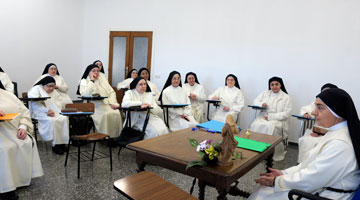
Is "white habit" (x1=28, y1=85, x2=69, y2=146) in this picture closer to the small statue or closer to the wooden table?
the wooden table

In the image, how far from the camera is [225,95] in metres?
5.52

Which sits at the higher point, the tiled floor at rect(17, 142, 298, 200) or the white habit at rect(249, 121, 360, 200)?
the white habit at rect(249, 121, 360, 200)

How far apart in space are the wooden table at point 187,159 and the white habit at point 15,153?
4.89 ft

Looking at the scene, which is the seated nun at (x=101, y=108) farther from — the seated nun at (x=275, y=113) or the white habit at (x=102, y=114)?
the seated nun at (x=275, y=113)

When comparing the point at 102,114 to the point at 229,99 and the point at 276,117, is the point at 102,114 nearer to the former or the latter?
the point at 229,99

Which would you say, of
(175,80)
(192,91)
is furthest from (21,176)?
(192,91)

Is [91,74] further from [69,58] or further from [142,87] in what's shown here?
[69,58]

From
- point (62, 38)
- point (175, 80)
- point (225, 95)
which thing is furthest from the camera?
point (62, 38)

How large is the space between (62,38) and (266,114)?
629 cm

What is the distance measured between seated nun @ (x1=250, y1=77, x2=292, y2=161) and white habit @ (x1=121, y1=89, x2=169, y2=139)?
71.3 inches

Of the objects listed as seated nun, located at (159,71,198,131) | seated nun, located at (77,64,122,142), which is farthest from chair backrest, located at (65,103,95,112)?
seated nun, located at (159,71,198,131)

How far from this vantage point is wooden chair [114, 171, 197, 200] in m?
1.57

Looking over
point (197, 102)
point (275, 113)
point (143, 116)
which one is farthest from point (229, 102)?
point (143, 116)

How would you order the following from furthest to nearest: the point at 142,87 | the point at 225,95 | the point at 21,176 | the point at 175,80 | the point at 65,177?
the point at 225,95, the point at 175,80, the point at 142,87, the point at 65,177, the point at 21,176
